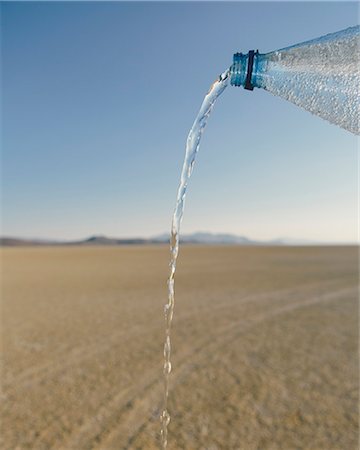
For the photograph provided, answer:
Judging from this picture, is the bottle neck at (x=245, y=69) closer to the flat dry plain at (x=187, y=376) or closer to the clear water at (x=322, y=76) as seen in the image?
the clear water at (x=322, y=76)

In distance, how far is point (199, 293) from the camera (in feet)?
53.0

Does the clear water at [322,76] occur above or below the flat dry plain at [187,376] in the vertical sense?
above

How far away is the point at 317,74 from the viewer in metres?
1.52

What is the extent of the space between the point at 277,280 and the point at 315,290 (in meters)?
3.50

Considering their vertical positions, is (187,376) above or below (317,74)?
below

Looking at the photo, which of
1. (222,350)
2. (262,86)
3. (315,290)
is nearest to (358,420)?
(222,350)

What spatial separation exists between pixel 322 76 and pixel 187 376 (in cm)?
615

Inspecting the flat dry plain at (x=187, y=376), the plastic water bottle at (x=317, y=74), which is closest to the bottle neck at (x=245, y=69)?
the plastic water bottle at (x=317, y=74)

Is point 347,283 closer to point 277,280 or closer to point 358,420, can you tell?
point 277,280

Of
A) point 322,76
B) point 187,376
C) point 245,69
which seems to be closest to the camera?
point 322,76

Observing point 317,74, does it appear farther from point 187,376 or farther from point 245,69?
point 187,376

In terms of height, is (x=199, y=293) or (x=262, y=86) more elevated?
(x=262, y=86)

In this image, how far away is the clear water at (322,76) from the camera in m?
1.44

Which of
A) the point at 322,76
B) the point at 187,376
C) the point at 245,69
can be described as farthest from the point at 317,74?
the point at 187,376
